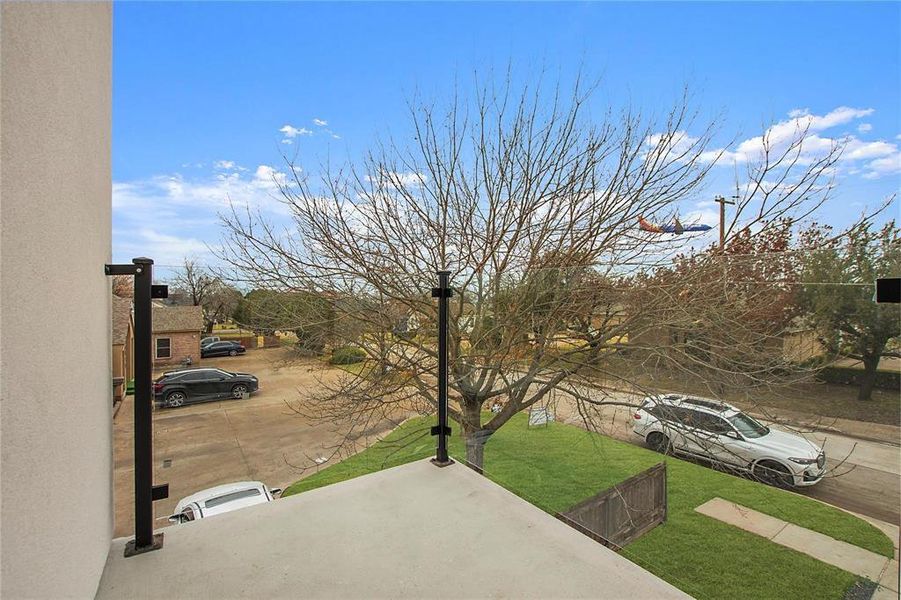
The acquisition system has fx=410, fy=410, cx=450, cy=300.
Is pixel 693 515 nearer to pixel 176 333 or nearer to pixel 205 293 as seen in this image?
pixel 176 333

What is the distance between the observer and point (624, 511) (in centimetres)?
186

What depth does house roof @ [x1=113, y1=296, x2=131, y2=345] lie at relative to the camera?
1445mm

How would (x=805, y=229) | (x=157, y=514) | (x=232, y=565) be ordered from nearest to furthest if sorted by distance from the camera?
(x=232, y=565), (x=157, y=514), (x=805, y=229)

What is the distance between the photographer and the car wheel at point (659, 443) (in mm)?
2049

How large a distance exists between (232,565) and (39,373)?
0.93 m

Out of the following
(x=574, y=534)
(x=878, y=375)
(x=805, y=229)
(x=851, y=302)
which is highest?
(x=805, y=229)

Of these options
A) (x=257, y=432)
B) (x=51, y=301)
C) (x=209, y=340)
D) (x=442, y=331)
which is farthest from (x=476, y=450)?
(x=257, y=432)

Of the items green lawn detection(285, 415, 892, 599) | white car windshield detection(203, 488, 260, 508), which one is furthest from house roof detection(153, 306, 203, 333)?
green lawn detection(285, 415, 892, 599)

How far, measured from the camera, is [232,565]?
1322 mm

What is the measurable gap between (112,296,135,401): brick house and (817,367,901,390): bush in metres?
2.29

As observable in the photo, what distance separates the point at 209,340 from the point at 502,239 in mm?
2580

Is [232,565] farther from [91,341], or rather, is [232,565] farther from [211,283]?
[211,283]

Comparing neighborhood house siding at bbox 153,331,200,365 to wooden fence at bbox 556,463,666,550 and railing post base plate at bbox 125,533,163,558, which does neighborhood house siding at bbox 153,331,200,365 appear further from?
wooden fence at bbox 556,463,666,550

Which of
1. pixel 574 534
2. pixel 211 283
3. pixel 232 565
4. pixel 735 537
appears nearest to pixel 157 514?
pixel 232 565
